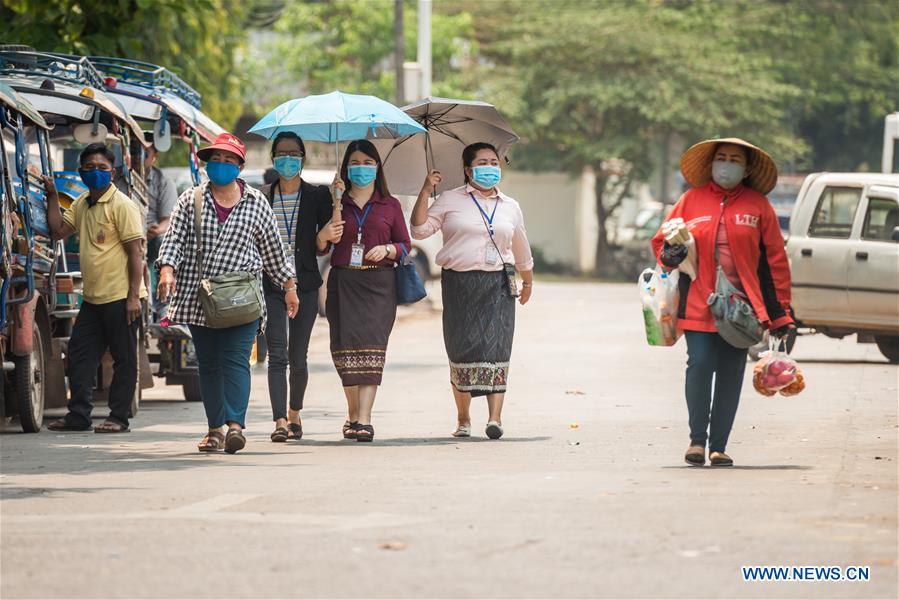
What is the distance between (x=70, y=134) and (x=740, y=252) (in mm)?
6765

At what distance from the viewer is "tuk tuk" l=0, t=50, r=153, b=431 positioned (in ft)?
42.2

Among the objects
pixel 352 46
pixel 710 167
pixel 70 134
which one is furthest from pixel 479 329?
pixel 352 46

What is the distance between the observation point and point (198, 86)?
2347cm

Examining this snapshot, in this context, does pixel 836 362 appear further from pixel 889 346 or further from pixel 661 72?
pixel 661 72

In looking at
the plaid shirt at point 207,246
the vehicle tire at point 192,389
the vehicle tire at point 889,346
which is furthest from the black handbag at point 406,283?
the vehicle tire at point 889,346

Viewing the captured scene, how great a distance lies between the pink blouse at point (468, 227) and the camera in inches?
458

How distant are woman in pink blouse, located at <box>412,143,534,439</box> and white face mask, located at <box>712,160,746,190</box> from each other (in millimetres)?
2174

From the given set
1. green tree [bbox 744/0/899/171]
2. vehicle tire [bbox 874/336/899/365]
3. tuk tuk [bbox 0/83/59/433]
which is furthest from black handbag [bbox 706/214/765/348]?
green tree [bbox 744/0/899/171]

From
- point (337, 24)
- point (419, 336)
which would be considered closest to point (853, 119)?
point (337, 24)

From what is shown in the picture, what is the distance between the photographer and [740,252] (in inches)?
380

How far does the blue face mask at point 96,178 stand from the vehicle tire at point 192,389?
3.45 metres

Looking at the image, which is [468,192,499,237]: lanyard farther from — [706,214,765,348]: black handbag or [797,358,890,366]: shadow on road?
[797,358,890,366]: shadow on road

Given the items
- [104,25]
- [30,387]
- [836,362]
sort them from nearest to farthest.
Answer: [30,387] < [104,25] < [836,362]

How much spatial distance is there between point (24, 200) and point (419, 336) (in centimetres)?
1249
